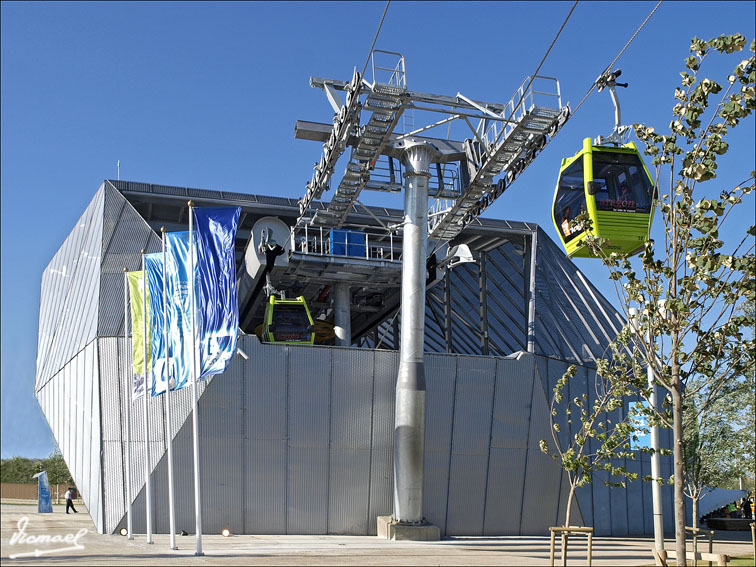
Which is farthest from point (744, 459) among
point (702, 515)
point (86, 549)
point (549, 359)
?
point (86, 549)

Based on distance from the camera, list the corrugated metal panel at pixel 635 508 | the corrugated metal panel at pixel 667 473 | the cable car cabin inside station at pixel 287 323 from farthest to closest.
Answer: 1. the corrugated metal panel at pixel 667 473
2. the cable car cabin inside station at pixel 287 323
3. the corrugated metal panel at pixel 635 508

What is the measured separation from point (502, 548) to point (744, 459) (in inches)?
557

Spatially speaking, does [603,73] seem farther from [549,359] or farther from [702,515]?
[702,515]

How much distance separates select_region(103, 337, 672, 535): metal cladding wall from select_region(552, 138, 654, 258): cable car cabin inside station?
852 centimetres

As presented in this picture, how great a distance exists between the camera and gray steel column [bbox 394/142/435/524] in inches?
1050

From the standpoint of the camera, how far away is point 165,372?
21609mm

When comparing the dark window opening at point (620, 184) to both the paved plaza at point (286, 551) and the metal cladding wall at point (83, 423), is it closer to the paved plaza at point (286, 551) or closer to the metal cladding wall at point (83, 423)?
the paved plaza at point (286, 551)

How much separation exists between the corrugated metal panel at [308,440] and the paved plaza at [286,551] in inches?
38.6

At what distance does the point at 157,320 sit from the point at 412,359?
8689 mm

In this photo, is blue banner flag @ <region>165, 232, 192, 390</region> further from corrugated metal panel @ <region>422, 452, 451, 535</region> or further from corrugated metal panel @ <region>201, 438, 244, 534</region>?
corrugated metal panel @ <region>422, 452, 451, 535</region>

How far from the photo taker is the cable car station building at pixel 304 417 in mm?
27281

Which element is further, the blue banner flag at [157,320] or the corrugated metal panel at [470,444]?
the corrugated metal panel at [470,444]

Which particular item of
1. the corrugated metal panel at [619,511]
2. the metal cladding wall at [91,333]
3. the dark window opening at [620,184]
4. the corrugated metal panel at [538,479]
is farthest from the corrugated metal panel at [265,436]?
the corrugated metal panel at [619,511]

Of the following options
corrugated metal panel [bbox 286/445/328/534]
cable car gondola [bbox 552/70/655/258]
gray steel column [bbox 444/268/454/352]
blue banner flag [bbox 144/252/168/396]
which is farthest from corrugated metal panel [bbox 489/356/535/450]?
blue banner flag [bbox 144/252/168/396]
